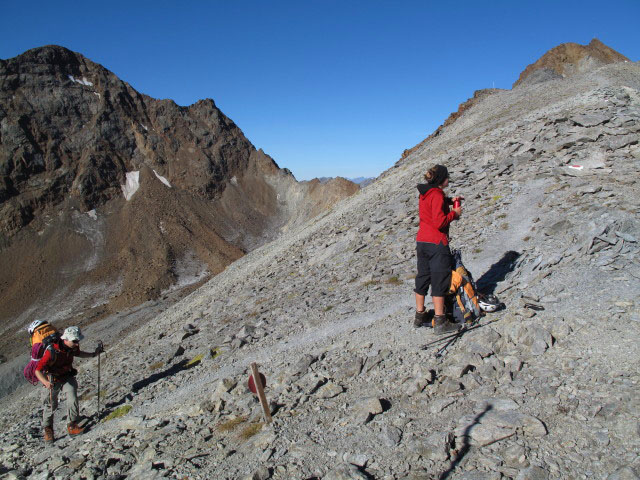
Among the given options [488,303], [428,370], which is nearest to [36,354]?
[428,370]

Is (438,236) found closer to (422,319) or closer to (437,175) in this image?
(437,175)

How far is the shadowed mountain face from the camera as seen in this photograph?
211 feet

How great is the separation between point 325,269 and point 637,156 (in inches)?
429

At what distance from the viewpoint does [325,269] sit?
15.9m

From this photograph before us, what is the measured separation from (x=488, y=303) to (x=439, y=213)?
2027 mm

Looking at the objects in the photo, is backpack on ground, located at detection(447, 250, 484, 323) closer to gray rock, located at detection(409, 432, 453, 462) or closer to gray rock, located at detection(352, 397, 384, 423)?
gray rock, located at detection(352, 397, 384, 423)

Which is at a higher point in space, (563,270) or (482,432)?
(563,270)

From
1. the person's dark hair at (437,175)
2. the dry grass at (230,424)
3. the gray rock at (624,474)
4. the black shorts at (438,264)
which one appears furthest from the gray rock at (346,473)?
the person's dark hair at (437,175)

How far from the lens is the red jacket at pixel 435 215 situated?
6.97 metres

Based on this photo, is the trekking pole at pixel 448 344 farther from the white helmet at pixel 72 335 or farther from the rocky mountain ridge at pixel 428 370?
the white helmet at pixel 72 335

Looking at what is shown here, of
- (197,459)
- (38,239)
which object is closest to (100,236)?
(38,239)

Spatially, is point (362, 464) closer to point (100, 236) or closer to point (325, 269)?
point (325, 269)

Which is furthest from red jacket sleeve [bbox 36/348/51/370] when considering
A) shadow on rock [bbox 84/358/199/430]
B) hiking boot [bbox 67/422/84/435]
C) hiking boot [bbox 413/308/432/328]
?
hiking boot [bbox 413/308/432/328]

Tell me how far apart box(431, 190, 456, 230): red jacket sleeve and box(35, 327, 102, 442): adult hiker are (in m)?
7.82
